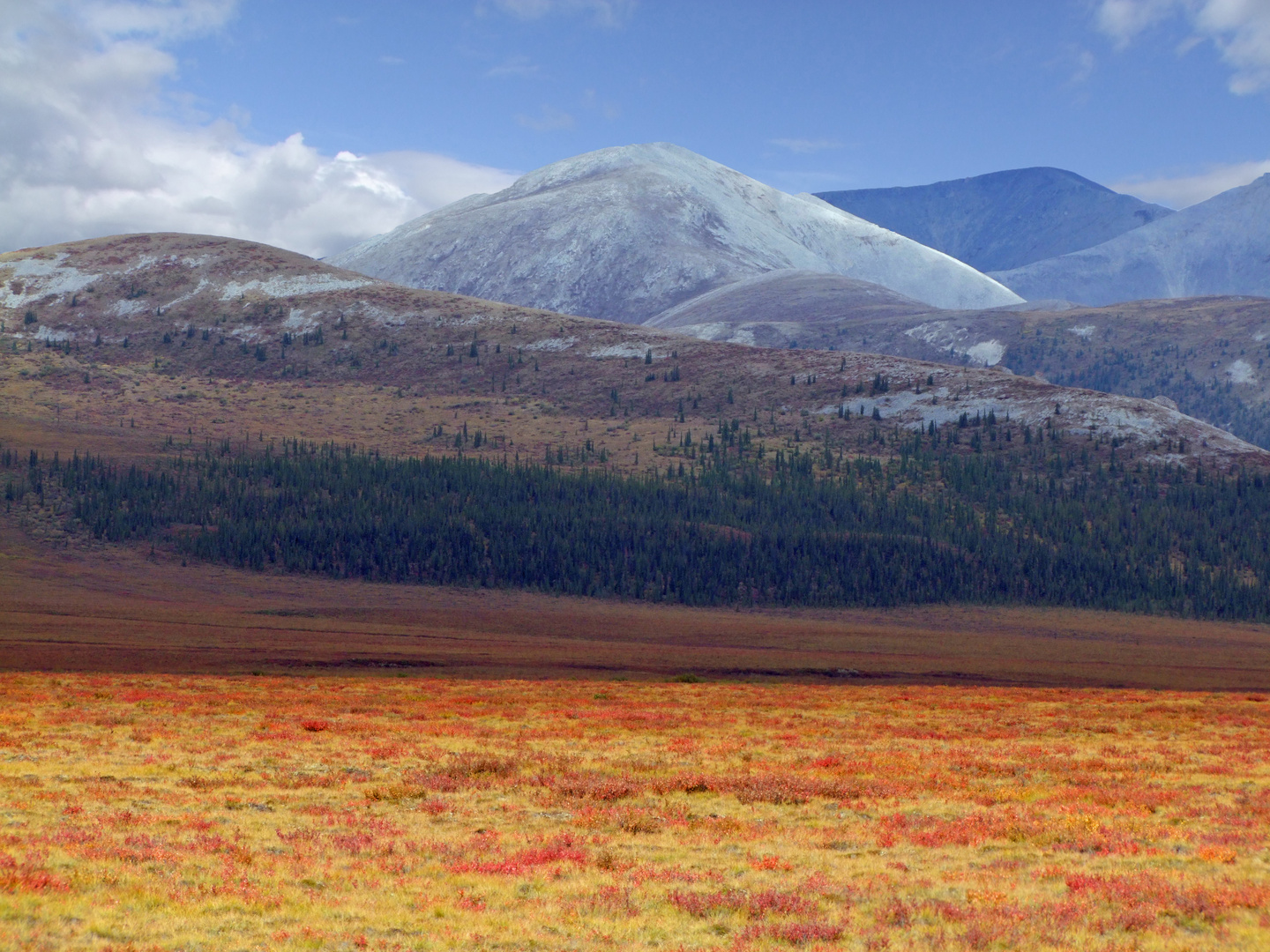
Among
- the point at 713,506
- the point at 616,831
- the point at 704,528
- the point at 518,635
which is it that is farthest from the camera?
the point at 713,506

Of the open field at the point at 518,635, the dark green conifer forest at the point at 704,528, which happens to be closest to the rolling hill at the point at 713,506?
the dark green conifer forest at the point at 704,528

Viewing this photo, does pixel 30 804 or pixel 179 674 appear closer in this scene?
pixel 30 804

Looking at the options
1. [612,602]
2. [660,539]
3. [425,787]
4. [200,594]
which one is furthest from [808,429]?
[425,787]

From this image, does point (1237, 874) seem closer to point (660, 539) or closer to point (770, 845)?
point (770, 845)

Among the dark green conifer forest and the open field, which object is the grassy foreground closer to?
the open field

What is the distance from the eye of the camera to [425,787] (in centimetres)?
2597

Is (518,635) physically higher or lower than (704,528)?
lower

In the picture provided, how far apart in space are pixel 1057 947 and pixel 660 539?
119m

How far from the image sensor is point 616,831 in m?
21.7

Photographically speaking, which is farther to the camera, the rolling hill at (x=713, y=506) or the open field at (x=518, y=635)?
the rolling hill at (x=713, y=506)

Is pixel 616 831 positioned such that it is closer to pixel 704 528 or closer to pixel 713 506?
pixel 704 528

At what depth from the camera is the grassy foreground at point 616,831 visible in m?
14.4

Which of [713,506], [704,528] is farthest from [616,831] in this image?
[713,506]

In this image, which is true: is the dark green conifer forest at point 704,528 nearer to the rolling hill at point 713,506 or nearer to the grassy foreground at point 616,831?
the rolling hill at point 713,506
